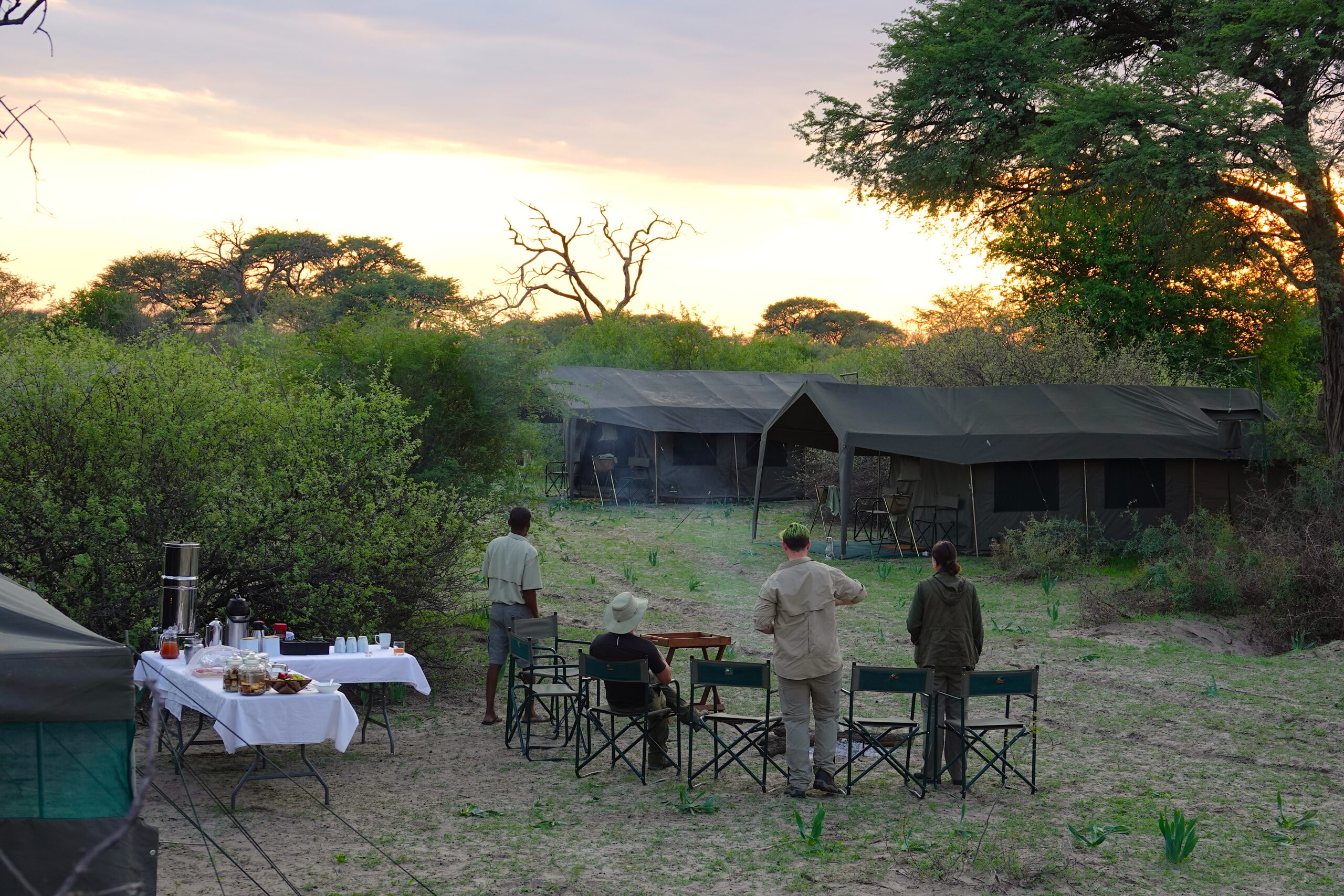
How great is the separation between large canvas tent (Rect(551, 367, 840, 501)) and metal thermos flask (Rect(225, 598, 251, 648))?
1730cm

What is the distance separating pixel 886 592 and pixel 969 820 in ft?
27.6

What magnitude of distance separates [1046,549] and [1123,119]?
5.63 metres

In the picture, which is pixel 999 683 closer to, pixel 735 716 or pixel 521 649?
pixel 735 716

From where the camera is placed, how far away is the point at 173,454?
7910mm

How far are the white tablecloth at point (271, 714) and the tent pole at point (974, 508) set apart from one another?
12464 mm

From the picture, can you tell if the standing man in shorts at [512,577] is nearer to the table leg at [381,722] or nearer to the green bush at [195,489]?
the table leg at [381,722]

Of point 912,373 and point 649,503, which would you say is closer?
point 912,373

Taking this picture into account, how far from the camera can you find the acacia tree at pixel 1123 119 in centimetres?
1452

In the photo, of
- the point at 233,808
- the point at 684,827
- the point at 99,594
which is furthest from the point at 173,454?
the point at 684,827

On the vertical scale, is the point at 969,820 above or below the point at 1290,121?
below

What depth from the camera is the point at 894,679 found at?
6.25 meters

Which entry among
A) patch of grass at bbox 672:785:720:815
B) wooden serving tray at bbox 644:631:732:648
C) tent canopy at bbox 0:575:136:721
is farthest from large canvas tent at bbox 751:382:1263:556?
tent canopy at bbox 0:575:136:721

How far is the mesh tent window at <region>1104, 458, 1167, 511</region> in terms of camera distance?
56.4 feet

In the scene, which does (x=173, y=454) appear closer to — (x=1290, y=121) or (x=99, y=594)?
(x=99, y=594)
